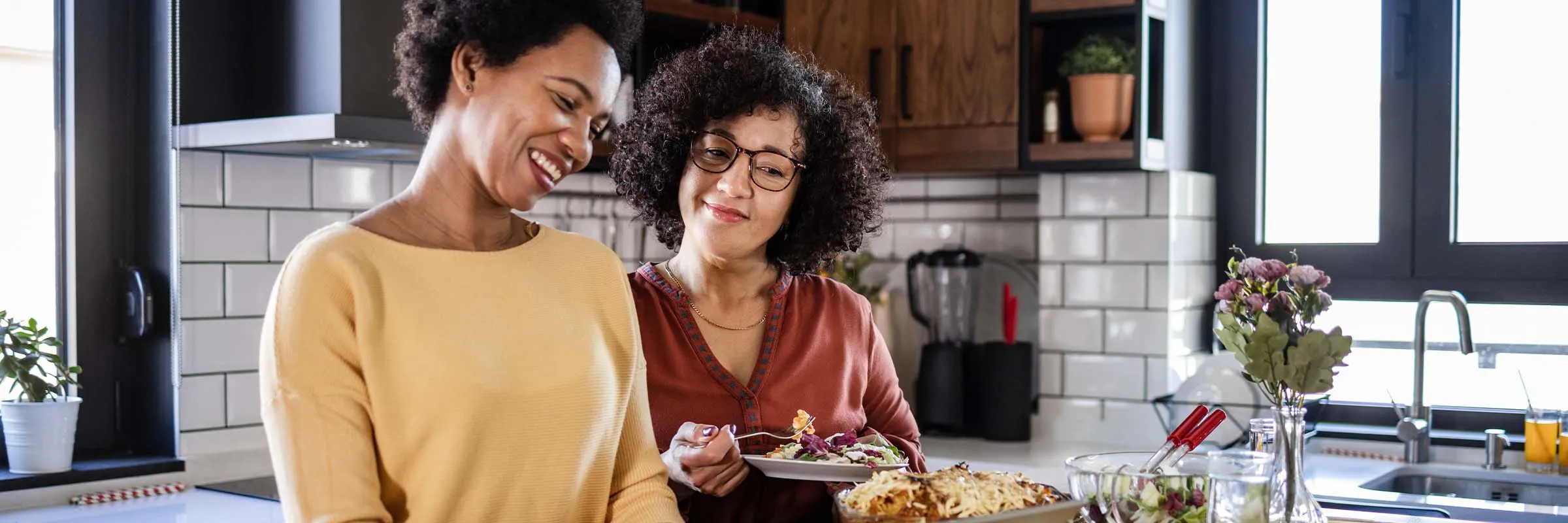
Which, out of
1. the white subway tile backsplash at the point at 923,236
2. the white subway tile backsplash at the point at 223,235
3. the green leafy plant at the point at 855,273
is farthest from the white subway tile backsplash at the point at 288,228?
the white subway tile backsplash at the point at 923,236

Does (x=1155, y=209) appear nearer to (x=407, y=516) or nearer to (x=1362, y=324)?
(x=1362, y=324)

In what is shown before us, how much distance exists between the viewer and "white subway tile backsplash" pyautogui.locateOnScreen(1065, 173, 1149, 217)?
10.8ft

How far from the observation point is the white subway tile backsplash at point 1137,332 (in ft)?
10.8

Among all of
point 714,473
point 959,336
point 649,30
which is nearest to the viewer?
point 714,473

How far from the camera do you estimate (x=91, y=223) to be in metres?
2.54

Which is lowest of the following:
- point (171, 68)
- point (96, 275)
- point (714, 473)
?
point (714, 473)

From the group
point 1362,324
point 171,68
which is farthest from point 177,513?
point 1362,324

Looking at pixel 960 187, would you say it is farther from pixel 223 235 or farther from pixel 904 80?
pixel 223 235

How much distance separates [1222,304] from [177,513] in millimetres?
1725

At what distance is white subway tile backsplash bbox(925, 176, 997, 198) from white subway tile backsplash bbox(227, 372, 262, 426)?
184cm

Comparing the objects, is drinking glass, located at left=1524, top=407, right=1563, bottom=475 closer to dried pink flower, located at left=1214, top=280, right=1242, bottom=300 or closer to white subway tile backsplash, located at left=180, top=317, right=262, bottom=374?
dried pink flower, located at left=1214, top=280, right=1242, bottom=300

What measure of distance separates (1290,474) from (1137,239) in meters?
1.83

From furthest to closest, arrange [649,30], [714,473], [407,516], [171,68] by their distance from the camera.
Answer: [649,30] < [171,68] < [714,473] < [407,516]

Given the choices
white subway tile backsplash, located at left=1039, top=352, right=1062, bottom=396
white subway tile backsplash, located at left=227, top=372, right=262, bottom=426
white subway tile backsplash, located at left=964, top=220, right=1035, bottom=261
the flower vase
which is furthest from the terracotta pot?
white subway tile backsplash, located at left=227, top=372, right=262, bottom=426
